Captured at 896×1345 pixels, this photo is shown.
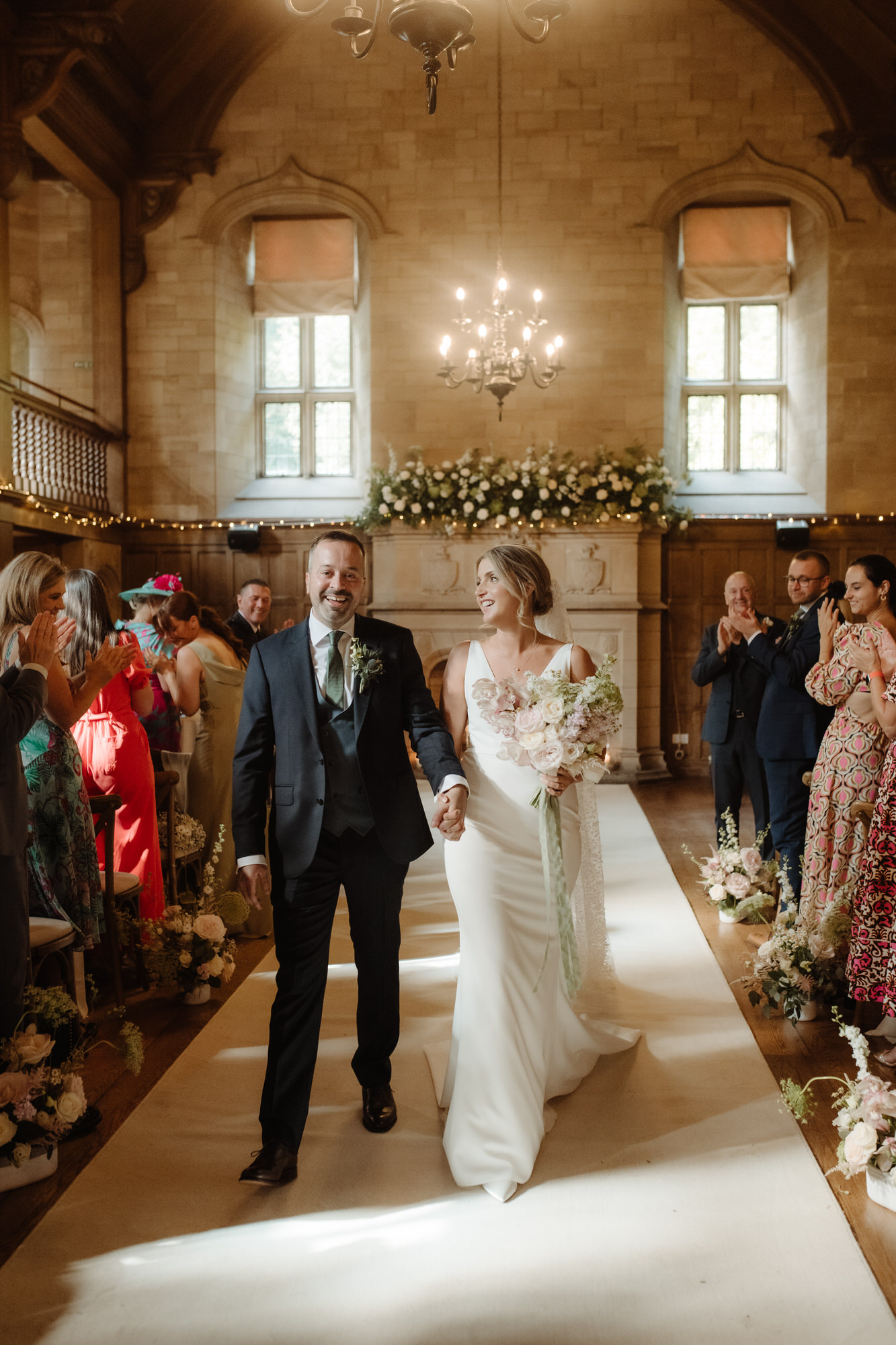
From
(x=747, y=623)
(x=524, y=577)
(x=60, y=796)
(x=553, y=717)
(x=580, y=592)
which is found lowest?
(x=60, y=796)

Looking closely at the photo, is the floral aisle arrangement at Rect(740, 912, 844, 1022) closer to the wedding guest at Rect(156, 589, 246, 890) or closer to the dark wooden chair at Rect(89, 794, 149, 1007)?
the dark wooden chair at Rect(89, 794, 149, 1007)

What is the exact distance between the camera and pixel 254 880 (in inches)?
113

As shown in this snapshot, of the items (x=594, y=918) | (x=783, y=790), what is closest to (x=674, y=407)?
(x=783, y=790)

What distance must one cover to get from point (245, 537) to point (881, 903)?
852cm

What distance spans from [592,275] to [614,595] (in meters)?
3.34

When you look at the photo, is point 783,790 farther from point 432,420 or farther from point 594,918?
point 432,420

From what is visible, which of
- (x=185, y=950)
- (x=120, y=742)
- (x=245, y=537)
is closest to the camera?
(x=185, y=950)

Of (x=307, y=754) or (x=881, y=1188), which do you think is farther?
(x=307, y=754)

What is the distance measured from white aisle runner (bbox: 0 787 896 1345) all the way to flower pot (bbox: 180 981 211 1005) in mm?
494

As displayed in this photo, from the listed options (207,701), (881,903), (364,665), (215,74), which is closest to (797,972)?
(881,903)

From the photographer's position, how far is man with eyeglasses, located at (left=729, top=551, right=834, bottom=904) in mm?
5078

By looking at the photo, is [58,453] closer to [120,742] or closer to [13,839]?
[120,742]

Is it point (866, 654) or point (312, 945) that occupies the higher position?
point (866, 654)

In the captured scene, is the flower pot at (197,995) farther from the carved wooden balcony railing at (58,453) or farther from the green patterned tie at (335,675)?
the carved wooden balcony railing at (58,453)
